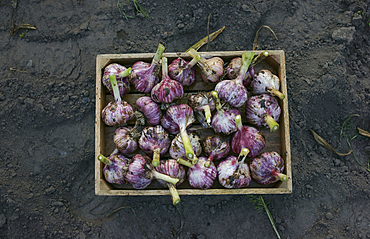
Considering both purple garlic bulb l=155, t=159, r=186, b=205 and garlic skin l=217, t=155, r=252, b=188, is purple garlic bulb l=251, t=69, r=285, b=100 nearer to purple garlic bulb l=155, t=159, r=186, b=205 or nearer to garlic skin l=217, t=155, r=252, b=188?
garlic skin l=217, t=155, r=252, b=188

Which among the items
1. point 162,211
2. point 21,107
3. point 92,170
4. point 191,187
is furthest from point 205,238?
point 21,107

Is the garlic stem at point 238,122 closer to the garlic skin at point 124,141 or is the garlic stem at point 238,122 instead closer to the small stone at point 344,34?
the garlic skin at point 124,141

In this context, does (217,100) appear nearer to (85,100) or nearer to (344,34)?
(85,100)

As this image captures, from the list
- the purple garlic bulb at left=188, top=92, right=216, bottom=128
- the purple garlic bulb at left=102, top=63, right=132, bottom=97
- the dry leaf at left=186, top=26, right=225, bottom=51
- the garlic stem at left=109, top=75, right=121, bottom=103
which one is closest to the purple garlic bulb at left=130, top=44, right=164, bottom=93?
the purple garlic bulb at left=102, top=63, right=132, bottom=97

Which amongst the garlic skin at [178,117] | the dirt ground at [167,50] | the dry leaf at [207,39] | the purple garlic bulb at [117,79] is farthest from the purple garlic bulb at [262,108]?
the purple garlic bulb at [117,79]

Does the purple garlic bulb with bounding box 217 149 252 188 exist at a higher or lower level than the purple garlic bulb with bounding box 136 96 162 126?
lower

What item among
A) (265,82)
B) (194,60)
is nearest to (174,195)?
(194,60)
